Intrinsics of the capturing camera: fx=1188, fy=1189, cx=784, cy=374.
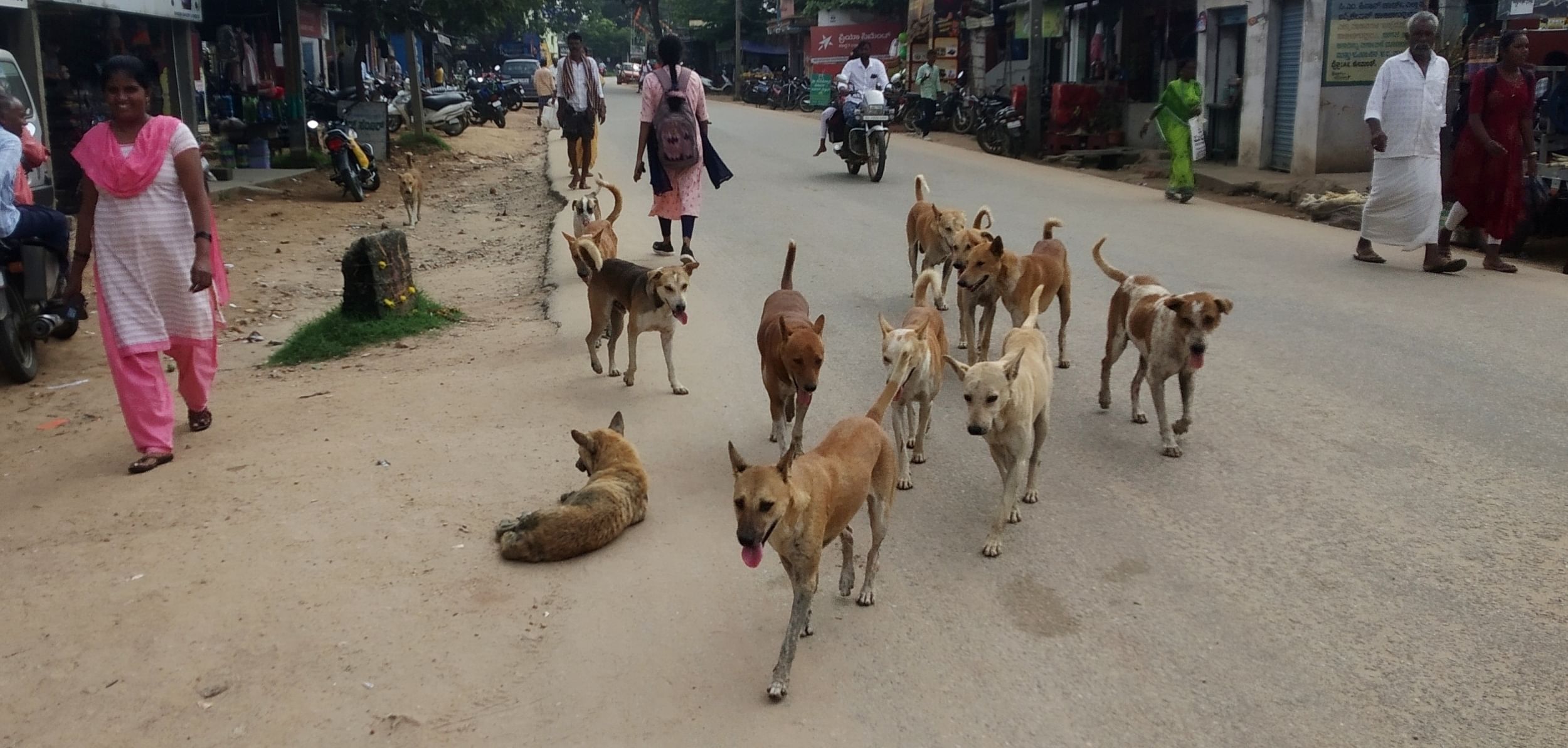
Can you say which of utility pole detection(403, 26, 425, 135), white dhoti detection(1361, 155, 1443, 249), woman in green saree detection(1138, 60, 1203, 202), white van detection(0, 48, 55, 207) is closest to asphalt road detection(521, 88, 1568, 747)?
white dhoti detection(1361, 155, 1443, 249)

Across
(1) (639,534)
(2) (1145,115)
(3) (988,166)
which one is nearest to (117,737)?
(1) (639,534)

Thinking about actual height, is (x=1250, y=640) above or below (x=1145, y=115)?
below

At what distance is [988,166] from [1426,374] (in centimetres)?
1324

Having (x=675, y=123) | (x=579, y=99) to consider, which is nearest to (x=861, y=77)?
(x=579, y=99)

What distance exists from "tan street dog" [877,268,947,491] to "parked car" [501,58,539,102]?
41.8 meters

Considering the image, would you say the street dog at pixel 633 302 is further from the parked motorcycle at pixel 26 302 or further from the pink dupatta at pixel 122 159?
the parked motorcycle at pixel 26 302

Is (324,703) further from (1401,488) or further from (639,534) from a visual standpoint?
(1401,488)

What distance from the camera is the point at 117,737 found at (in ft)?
11.3

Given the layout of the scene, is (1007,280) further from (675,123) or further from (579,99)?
(579,99)

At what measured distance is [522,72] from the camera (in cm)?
4719

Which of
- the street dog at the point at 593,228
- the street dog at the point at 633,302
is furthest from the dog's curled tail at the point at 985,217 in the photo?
the street dog at the point at 593,228

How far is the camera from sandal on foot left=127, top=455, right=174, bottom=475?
18.3ft

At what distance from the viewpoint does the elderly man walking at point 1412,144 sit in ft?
32.6

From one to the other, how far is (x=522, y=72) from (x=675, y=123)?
3940 centimetres
